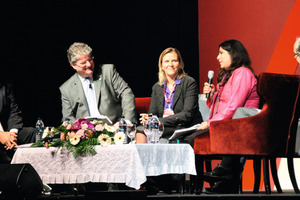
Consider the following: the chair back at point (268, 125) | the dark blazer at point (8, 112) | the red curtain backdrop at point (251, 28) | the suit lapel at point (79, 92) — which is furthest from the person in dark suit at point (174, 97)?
the dark blazer at point (8, 112)

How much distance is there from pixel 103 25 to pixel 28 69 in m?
1.04

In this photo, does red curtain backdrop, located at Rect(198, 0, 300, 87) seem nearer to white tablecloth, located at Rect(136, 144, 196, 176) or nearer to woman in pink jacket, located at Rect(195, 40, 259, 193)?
woman in pink jacket, located at Rect(195, 40, 259, 193)

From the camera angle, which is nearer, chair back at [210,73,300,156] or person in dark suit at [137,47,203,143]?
chair back at [210,73,300,156]

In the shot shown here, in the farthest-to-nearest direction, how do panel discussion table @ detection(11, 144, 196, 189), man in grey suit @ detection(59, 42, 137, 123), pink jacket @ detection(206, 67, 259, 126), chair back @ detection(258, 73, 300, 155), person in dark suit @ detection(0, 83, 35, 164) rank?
person in dark suit @ detection(0, 83, 35, 164) → man in grey suit @ detection(59, 42, 137, 123) → pink jacket @ detection(206, 67, 259, 126) → chair back @ detection(258, 73, 300, 155) → panel discussion table @ detection(11, 144, 196, 189)

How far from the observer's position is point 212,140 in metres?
3.10

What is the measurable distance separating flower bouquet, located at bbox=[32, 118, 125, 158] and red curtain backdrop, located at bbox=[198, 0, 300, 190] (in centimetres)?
246

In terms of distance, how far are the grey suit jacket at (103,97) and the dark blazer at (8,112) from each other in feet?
1.73

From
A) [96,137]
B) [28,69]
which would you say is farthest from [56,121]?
[96,137]

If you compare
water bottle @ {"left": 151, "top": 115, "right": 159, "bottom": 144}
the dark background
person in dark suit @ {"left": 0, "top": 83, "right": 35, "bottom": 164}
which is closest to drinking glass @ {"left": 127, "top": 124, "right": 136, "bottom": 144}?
water bottle @ {"left": 151, "top": 115, "right": 159, "bottom": 144}

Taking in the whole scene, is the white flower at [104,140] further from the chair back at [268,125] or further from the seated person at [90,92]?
the seated person at [90,92]

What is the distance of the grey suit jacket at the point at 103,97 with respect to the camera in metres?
3.97

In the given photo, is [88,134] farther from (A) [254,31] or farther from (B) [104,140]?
(A) [254,31]

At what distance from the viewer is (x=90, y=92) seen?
13.3 ft

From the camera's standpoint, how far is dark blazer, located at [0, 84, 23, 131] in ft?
13.8
